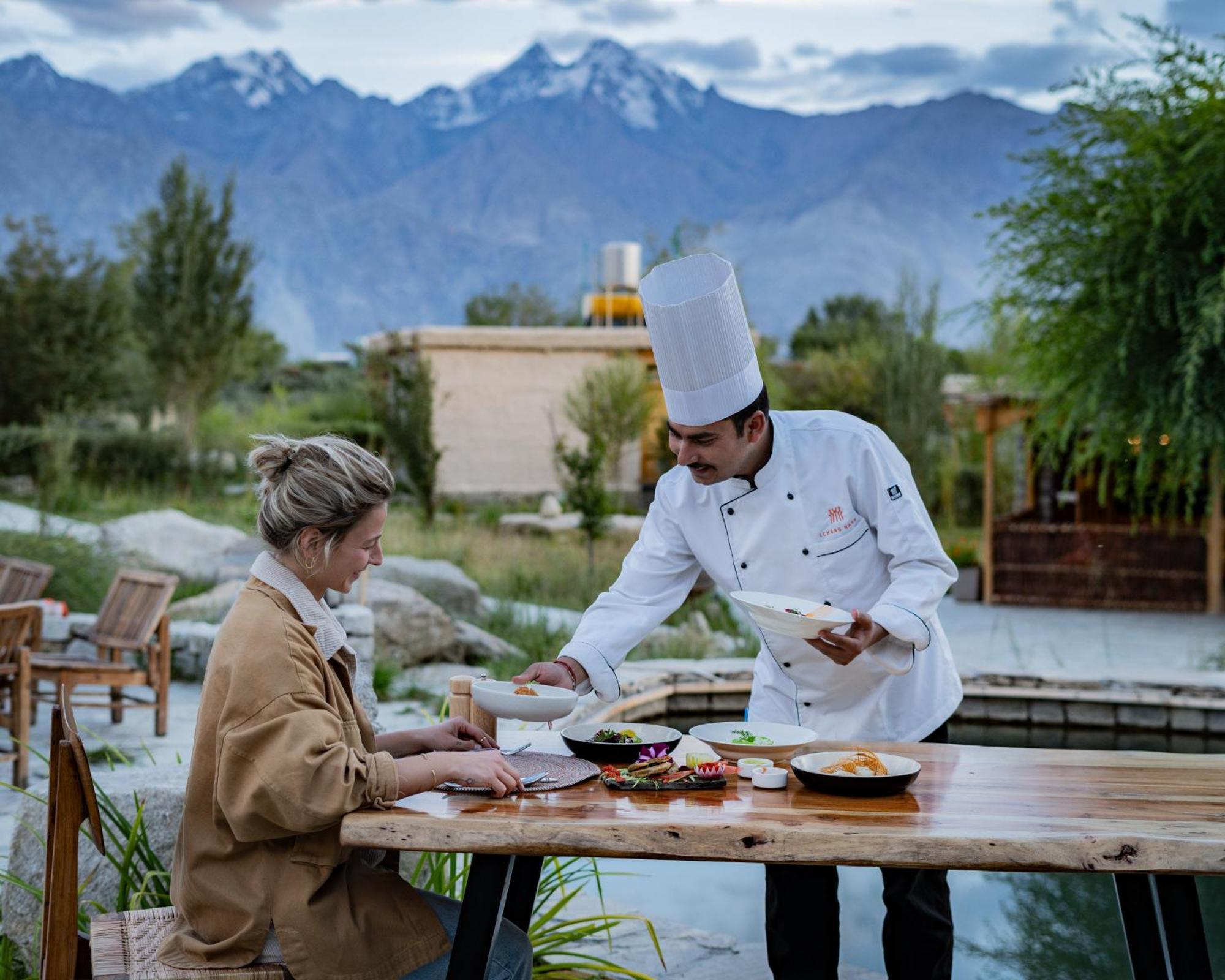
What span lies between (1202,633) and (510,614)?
6208 millimetres

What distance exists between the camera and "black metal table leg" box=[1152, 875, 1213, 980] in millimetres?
2072

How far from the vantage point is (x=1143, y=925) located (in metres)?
2.18

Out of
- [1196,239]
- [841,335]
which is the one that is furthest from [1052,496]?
[841,335]

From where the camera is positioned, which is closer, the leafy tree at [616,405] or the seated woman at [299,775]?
the seated woman at [299,775]

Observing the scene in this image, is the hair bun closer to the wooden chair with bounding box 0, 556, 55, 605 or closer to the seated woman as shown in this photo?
the seated woman

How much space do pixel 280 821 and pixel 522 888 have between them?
0.96m

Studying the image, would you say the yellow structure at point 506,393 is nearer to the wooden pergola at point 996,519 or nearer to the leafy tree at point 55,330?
the leafy tree at point 55,330

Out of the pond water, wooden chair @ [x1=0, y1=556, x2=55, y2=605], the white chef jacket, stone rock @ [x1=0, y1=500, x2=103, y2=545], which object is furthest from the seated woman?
stone rock @ [x1=0, y1=500, x2=103, y2=545]

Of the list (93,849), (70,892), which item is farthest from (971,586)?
(70,892)

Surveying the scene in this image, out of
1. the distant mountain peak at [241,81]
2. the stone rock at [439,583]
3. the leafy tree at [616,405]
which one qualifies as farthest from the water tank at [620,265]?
the distant mountain peak at [241,81]

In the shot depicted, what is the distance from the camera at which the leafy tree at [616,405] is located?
732 inches

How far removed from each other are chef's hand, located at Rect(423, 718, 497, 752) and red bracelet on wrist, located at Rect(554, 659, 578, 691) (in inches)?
13.5

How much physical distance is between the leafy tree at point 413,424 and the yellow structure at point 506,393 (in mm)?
5573

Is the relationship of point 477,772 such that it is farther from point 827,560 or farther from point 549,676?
point 827,560
